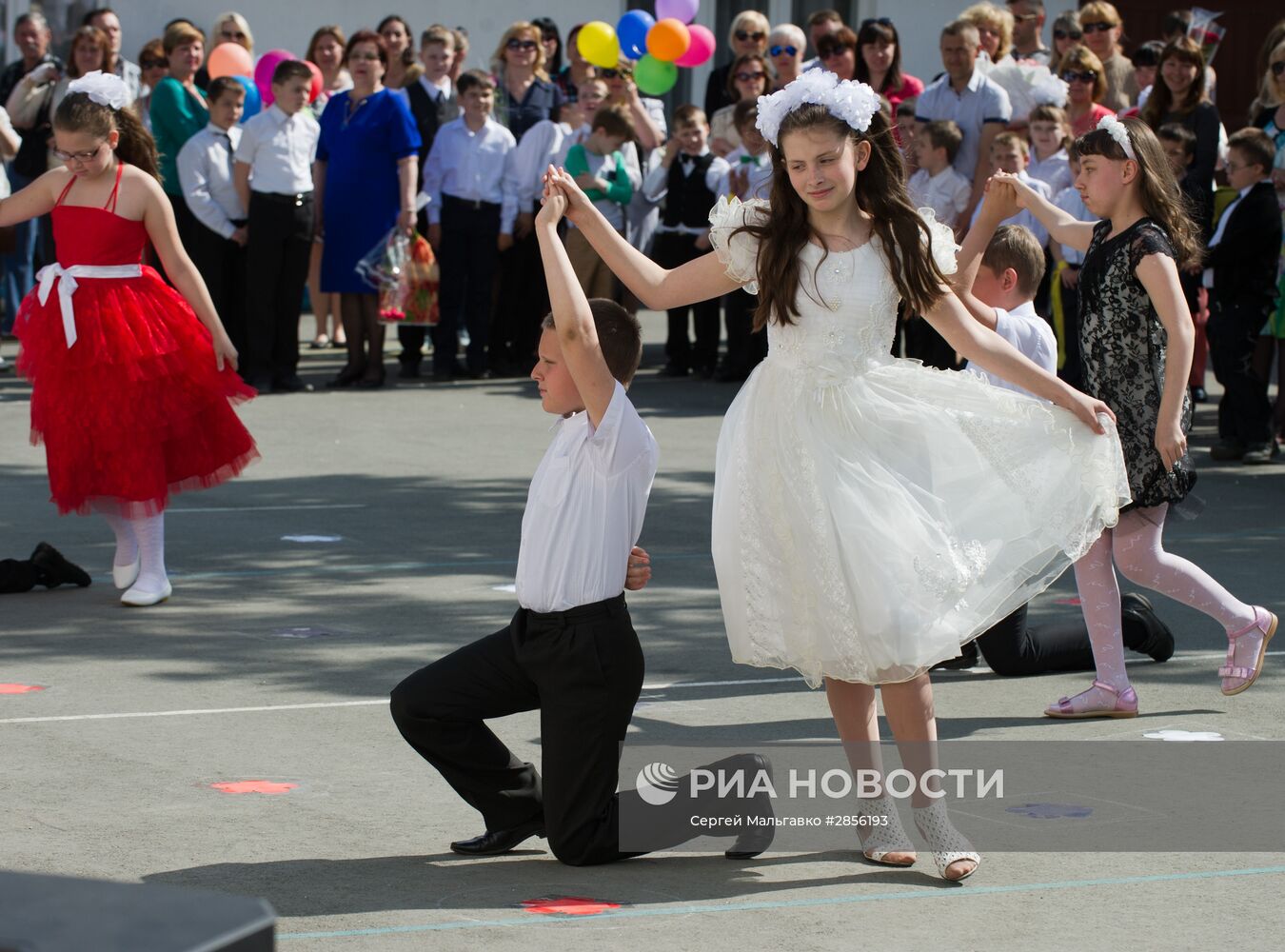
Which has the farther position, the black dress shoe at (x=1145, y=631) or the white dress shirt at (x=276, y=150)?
the white dress shirt at (x=276, y=150)

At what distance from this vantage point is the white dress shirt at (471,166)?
1414cm

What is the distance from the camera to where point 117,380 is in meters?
7.49

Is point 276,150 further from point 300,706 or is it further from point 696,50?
point 300,706

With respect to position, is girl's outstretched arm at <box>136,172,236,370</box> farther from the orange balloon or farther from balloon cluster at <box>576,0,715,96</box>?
the orange balloon

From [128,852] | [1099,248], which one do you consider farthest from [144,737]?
[1099,248]

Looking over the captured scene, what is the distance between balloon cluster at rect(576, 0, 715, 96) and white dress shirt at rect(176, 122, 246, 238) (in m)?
3.05

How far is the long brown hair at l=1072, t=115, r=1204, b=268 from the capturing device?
5.99 metres

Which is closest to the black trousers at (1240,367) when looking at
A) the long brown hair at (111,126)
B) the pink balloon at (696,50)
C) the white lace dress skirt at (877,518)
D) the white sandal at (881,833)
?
the pink balloon at (696,50)

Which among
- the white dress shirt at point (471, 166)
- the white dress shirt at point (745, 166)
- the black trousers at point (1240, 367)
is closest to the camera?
the black trousers at point (1240, 367)

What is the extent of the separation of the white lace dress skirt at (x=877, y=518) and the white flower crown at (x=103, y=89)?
371 centimetres

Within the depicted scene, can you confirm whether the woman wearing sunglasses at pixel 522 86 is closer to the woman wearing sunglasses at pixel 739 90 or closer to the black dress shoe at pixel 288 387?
the woman wearing sunglasses at pixel 739 90

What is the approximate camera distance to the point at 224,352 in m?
7.67

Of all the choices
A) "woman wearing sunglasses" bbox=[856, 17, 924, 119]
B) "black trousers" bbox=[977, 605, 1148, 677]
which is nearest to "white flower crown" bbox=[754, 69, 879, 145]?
"black trousers" bbox=[977, 605, 1148, 677]

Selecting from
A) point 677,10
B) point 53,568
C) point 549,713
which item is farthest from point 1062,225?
point 677,10
